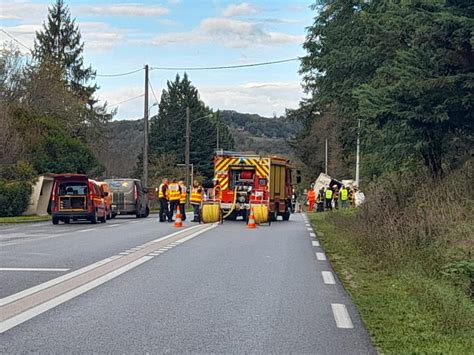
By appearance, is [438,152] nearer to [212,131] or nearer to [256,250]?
[256,250]

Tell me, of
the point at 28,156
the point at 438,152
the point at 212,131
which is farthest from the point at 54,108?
the point at 212,131

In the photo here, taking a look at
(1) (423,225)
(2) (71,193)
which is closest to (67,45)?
(2) (71,193)

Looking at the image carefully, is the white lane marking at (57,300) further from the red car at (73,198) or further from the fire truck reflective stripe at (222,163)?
the fire truck reflective stripe at (222,163)

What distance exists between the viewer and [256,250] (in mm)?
17375

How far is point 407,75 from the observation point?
17.1m

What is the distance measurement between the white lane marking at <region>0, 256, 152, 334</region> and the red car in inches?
682

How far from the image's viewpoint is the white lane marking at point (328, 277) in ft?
39.2

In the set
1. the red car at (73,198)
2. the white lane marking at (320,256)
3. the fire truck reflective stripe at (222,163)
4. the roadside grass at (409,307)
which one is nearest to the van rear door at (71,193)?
the red car at (73,198)

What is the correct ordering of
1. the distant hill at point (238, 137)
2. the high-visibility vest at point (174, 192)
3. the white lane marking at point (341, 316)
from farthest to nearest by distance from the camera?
1. the distant hill at point (238, 137)
2. the high-visibility vest at point (174, 192)
3. the white lane marking at point (341, 316)

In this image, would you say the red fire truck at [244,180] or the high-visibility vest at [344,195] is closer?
the red fire truck at [244,180]

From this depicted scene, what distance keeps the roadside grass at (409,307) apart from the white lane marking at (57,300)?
3.51m

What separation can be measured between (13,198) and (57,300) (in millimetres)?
29149

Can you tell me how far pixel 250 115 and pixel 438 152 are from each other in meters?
132

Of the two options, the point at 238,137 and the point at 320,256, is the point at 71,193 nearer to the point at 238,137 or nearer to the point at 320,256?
the point at 320,256
